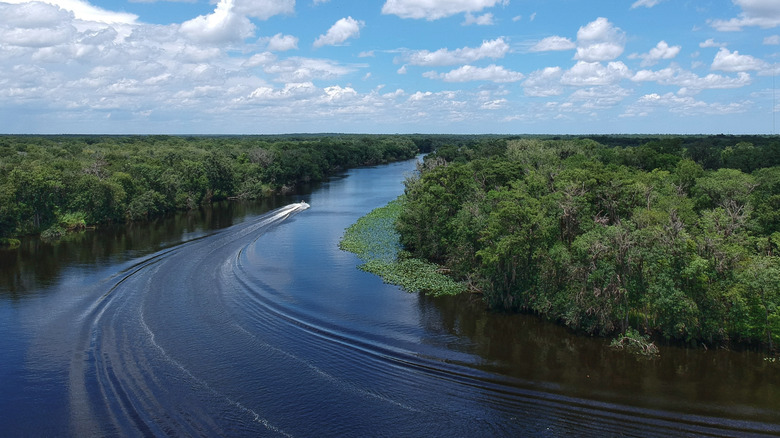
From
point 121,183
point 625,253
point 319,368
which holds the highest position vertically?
point 121,183

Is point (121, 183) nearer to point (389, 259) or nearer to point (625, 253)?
point (389, 259)

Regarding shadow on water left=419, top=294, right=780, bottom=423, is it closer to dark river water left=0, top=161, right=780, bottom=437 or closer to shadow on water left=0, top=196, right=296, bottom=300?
dark river water left=0, top=161, right=780, bottom=437

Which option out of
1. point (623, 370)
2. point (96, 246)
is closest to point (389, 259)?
point (623, 370)

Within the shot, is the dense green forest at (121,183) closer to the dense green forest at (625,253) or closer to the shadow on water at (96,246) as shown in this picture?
the shadow on water at (96,246)

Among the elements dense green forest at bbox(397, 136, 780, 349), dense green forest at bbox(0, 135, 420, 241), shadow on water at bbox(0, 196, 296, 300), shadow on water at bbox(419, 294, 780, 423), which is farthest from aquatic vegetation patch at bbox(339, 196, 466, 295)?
dense green forest at bbox(0, 135, 420, 241)

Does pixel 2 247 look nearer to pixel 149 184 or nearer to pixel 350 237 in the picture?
pixel 149 184

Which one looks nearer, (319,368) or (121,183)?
(319,368)
